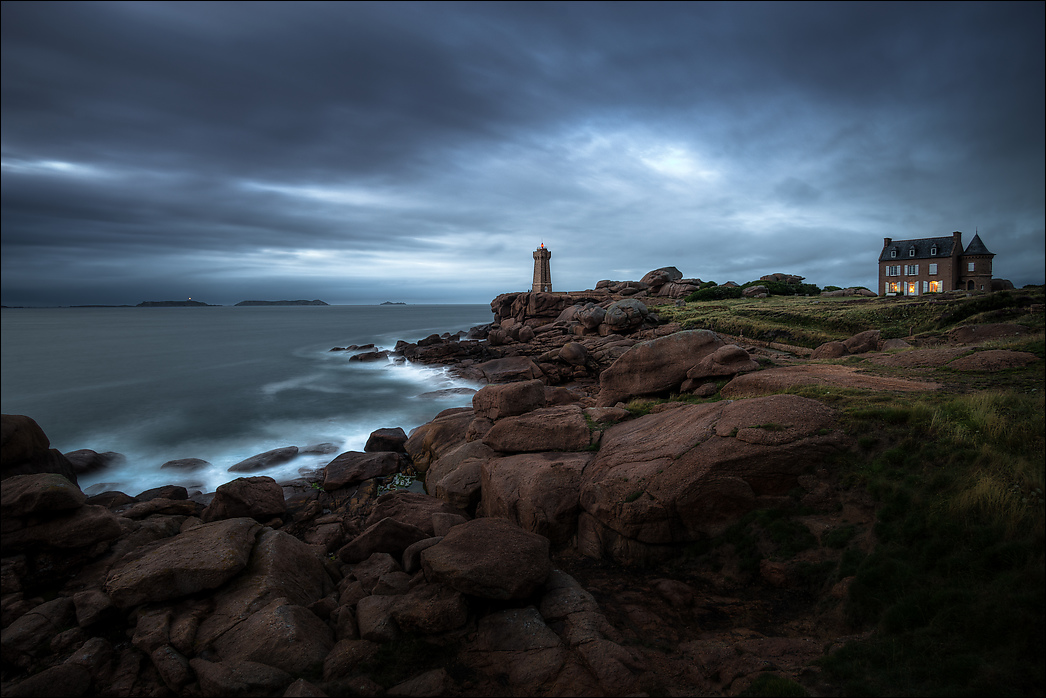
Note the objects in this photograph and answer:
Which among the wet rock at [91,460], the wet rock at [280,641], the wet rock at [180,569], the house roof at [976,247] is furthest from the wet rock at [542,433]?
the house roof at [976,247]

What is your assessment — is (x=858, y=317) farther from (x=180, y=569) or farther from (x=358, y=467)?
(x=180, y=569)

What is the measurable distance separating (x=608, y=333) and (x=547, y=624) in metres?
37.8

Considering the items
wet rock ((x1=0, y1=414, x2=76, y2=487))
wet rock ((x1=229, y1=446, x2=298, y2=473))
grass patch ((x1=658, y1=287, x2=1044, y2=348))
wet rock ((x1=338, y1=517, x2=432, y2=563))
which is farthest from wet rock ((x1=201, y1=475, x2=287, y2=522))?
grass patch ((x1=658, y1=287, x2=1044, y2=348))

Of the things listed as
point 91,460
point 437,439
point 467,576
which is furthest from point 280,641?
point 91,460

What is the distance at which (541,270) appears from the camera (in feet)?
264

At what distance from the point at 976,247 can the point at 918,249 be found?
17.7ft

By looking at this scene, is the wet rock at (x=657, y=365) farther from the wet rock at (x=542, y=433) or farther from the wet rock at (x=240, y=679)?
the wet rock at (x=240, y=679)

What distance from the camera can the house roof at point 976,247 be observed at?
161 ft

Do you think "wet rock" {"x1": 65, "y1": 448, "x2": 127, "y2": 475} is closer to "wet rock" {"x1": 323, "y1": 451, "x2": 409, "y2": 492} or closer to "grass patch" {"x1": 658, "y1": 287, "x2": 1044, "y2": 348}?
"wet rock" {"x1": 323, "y1": 451, "x2": 409, "y2": 492}

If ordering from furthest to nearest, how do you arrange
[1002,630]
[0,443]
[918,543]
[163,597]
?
[0,443] < [163,597] < [918,543] < [1002,630]

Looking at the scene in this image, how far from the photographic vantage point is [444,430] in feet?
63.9

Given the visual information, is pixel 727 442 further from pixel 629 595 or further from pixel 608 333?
pixel 608 333

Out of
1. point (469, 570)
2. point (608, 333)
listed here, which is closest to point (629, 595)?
point (469, 570)

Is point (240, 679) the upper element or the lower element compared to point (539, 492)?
→ lower
